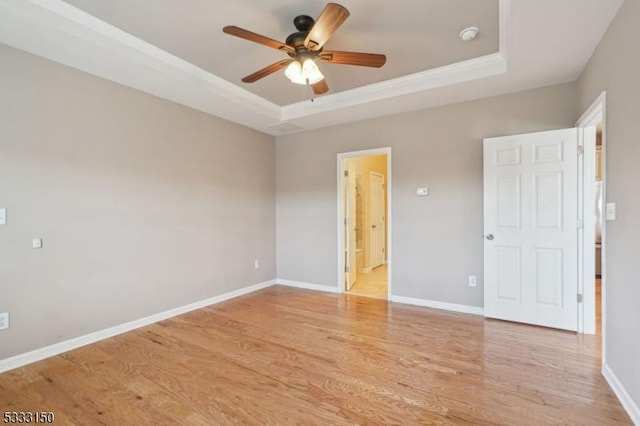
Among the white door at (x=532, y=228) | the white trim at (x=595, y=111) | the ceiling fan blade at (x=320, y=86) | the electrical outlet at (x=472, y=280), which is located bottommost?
the electrical outlet at (x=472, y=280)

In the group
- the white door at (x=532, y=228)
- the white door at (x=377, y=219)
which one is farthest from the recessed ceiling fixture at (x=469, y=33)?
the white door at (x=377, y=219)

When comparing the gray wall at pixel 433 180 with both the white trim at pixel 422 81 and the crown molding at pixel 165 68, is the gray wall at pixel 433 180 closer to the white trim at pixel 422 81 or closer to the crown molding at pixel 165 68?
the crown molding at pixel 165 68

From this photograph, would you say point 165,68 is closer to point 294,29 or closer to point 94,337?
point 294,29

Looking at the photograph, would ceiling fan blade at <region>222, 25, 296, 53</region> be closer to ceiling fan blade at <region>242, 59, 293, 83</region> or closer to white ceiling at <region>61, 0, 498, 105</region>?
ceiling fan blade at <region>242, 59, 293, 83</region>

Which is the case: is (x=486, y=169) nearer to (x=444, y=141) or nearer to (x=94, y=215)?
(x=444, y=141)

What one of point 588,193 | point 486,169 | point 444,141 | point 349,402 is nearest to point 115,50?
point 349,402

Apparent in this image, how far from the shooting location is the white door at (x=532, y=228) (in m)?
3.05

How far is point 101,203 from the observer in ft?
9.88

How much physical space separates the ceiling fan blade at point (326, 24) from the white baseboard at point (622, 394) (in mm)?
2914

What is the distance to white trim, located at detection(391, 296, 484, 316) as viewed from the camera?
143 inches

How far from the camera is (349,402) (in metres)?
2.00

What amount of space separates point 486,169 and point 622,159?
1421 millimetres

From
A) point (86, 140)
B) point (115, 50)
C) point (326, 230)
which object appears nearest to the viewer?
point (115, 50)

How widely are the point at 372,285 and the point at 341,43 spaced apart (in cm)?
368
